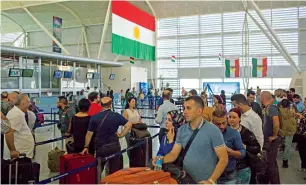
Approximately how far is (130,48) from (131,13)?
220 centimetres

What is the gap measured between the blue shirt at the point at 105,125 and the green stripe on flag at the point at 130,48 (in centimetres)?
1344

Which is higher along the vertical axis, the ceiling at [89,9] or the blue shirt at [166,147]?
the ceiling at [89,9]

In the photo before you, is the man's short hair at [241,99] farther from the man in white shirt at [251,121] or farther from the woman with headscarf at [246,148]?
the woman with headscarf at [246,148]

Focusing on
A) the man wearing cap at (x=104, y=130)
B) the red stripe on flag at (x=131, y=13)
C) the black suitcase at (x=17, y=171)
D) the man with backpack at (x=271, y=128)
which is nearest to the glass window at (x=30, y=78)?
the red stripe on flag at (x=131, y=13)

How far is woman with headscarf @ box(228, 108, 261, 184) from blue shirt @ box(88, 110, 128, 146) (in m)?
1.60

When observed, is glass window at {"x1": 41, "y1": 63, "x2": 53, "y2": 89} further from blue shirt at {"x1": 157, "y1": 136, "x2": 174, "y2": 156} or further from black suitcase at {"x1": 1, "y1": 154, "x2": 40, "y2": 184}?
blue shirt at {"x1": 157, "y1": 136, "x2": 174, "y2": 156}

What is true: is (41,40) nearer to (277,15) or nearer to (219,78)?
(219,78)

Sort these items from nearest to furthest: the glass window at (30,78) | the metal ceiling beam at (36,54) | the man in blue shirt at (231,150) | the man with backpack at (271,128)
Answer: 1. the man in blue shirt at (231,150)
2. the man with backpack at (271,128)
3. the metal ceiling beam at (36,54)
4. the glass window at (30,78)

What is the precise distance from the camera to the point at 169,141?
3086 mm

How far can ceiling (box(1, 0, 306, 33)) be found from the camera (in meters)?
24.5

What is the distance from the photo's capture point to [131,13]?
1905cm

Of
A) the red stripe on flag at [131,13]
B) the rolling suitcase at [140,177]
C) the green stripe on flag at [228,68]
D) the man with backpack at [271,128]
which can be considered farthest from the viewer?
the green stripe on flag at [228,68]

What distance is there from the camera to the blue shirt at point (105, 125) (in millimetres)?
4121

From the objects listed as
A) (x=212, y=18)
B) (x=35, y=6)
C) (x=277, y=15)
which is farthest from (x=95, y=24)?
(x=277, y=15)
